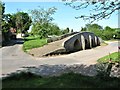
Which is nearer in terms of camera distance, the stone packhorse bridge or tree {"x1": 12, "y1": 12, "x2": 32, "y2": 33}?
the stone packhorse bridge

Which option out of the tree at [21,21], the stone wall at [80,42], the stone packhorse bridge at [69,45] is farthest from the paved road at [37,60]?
the tree at [21,21]

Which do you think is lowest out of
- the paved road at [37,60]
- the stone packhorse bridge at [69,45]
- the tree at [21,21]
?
the paved road at [37,60]

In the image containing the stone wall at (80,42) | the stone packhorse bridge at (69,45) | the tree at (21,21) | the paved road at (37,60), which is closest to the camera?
the paved road at (37,60)

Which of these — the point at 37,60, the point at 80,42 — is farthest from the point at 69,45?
the point at 37,60

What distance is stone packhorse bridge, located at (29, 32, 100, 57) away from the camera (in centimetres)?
3331

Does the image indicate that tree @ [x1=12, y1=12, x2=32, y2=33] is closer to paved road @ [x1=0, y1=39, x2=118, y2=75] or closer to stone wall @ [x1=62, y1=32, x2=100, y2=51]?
stone wall @ [x1=62, y1=32, x2=100, y2=51]

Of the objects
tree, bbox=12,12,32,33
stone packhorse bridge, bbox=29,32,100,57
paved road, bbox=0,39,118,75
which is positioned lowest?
paved road, bbox=0,39,118,75

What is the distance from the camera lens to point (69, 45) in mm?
36438

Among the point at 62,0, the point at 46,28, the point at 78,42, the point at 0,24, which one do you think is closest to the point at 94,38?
the point at 78,42

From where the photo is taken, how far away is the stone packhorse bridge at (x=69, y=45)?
33.3 meters

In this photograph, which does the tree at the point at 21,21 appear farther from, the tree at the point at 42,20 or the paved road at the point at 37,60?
the paved road at the point at 37,60

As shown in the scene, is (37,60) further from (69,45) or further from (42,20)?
(42,20)

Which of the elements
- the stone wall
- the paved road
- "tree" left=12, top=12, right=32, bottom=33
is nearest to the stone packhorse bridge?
the stone wall

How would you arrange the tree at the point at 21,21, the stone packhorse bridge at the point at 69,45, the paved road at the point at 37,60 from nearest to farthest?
the paved road at the point at 37,60 → the stone packhorse bridge at the point at 69,45 → the tree at the point at 21,21
